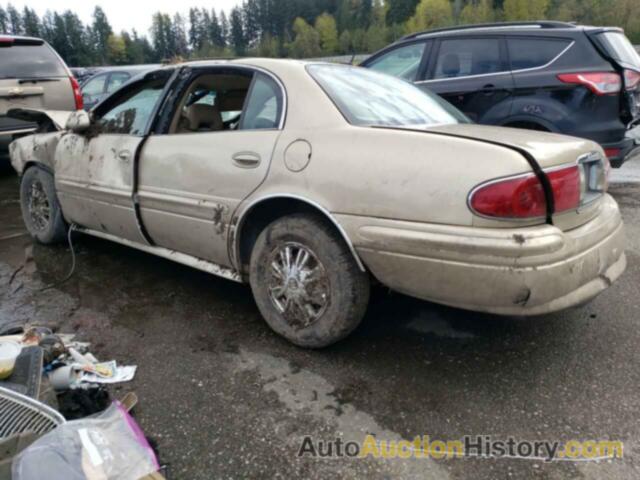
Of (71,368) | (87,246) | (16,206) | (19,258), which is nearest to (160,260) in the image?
(87,246)

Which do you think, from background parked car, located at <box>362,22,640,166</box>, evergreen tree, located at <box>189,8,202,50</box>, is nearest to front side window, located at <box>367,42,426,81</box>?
background parked car, located at <box>362,22,640,166</box>

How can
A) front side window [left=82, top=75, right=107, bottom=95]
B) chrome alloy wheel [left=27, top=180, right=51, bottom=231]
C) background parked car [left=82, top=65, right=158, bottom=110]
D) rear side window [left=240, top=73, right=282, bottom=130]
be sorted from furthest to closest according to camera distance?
front side window [left=82, top=75, right=107, bottom=95] → background parked car [left=82, top=65, right=158, bottom=110] → chrome alloy wheel [left=27, top=180, right=51, bottom=231] → rear side window [left=240, top=73, right=282, bottom=130]

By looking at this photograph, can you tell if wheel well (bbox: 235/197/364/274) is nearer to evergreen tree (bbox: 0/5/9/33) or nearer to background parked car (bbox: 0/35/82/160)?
background parked car (bbox: 0/35/82/160)

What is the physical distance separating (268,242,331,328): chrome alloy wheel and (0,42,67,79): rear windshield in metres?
5.74

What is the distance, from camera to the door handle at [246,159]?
2.57m

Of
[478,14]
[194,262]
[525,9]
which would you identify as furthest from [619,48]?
[478,14]

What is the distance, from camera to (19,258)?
13.6ft

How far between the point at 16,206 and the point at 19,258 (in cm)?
214

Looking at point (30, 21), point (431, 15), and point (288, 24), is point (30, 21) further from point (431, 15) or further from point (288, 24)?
point (431, 15)

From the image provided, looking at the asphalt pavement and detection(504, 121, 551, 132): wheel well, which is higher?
detection(504, 121, 551, 132): wheel well

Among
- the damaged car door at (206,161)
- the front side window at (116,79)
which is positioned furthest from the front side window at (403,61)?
the front side window at (116,79)

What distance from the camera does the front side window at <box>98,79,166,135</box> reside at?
3331 millimetres

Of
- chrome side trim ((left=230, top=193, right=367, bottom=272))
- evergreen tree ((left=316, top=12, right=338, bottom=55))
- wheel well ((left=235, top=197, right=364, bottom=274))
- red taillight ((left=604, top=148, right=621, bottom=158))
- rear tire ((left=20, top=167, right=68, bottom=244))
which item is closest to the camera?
chrome side trim ((left=230, top=193, right=367, bottom=272))

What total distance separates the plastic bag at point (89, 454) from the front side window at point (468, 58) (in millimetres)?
4854
